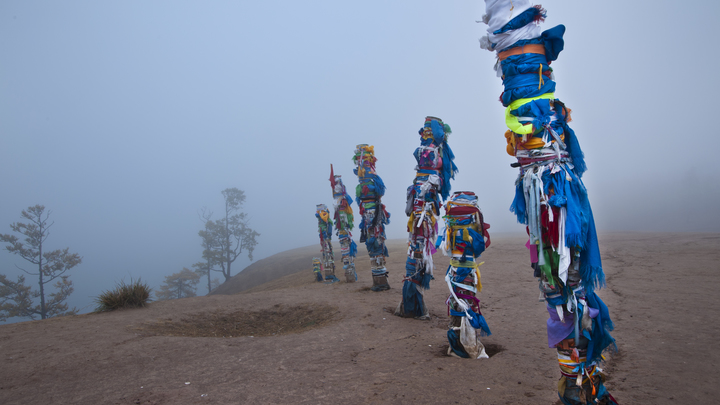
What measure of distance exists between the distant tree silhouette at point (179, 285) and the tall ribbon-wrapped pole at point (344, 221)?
1795cm

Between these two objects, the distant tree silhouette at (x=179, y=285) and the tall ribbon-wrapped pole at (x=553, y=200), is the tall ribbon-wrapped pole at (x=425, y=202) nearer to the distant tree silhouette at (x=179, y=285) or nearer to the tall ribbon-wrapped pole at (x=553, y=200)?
the tall ribbon-wrapped pole at (x=553, y=200)

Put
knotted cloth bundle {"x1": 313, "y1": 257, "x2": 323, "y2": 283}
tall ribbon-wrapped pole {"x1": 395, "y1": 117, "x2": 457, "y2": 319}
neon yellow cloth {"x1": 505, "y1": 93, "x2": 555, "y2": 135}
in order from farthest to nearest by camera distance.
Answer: knotted cloth bundle {"x1": 313, "y1": 257, "x2": 323, "y2": 283}
tall ribbon-wrapped pole {"x1": 395, "y1": 117, "x2": 457, "y2": 319}
neon yellow cloth {"x1": 505, "y1": 93, "x2": 555, "y2": 135}

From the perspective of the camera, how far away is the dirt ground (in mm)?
2688

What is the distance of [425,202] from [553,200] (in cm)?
290

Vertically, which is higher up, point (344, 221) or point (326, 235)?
point (344, 221)

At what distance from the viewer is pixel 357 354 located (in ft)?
12.3

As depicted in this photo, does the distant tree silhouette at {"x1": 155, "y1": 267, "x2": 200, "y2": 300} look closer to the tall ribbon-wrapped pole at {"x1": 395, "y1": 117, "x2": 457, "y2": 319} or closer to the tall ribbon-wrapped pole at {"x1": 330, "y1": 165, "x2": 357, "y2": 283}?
the tall ribbon-wrapped pole at {"x1": 330, "y1": 165, "x2": 357, "y2": 283}

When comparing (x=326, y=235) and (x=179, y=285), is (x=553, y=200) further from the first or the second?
(x=179, y=285)

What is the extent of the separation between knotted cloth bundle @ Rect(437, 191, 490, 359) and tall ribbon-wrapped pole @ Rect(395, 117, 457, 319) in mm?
1245

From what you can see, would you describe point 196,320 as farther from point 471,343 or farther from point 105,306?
point 471,343

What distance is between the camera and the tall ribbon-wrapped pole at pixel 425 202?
494 centimetres

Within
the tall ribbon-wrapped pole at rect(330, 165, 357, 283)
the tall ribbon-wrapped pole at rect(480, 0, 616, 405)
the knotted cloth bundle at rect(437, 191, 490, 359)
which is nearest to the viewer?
the tall ribbon-wrapped pole at rect(480, 0, 616, 405)

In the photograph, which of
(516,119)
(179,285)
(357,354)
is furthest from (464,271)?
(179,285)

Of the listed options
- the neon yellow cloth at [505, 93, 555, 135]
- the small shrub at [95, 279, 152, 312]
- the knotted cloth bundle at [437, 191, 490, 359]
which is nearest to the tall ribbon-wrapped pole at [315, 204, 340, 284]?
the small shrub at [95, 279, 152, 312]
